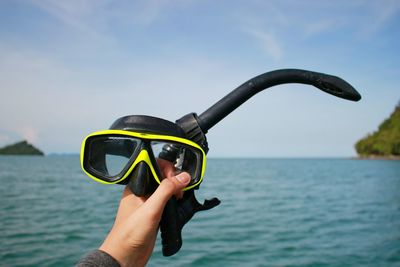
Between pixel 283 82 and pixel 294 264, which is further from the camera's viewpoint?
pixel 294 264

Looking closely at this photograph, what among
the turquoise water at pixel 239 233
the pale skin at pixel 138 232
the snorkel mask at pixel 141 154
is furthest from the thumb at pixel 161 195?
the turquoise water at pixel 239 233

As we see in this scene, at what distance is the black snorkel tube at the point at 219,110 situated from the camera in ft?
4.64

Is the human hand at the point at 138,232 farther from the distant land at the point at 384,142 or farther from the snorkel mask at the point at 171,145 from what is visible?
the distant land at the point at 384,142

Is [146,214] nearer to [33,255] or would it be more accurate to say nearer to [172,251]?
[172,251]

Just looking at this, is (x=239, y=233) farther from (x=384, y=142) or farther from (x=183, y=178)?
(x=384, y=142)

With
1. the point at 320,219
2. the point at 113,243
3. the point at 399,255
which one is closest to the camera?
the point at 113,243

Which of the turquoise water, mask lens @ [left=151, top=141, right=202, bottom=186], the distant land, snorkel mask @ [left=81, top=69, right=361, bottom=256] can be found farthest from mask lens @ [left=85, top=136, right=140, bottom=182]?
the distant land

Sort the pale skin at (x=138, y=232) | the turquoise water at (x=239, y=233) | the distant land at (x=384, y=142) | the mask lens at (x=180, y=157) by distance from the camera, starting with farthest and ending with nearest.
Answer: the distant land at (x=384, y=142) < the turquoise water at (x=239, y=233) < the mask lens at (x=180, y=157) < the pale skin at (x=138, y=232)

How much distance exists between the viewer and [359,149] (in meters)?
150

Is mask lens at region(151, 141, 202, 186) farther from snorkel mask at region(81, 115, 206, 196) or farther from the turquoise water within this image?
the turquoise water

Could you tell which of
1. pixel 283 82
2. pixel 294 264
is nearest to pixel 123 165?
pixel 283 82

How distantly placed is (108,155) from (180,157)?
304mm

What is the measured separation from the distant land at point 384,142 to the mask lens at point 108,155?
140684mm

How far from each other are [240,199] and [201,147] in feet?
90.7
